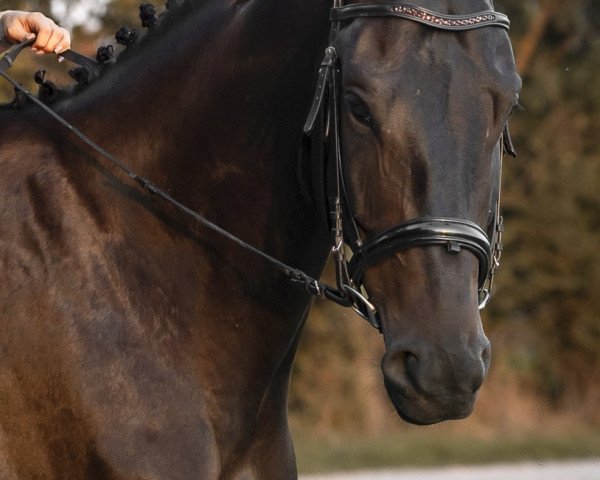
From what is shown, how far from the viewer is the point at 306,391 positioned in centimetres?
1467

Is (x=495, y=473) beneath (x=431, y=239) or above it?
beneath

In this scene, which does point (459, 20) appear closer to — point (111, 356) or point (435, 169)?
point (435, 169)

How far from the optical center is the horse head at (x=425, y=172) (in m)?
2.79

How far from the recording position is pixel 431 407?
9.14ft

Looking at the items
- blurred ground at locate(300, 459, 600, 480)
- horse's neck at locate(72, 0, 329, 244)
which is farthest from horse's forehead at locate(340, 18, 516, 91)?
blurred ground at locate(300, 459, 600, 480)

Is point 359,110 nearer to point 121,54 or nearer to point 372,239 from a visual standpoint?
point 372,239

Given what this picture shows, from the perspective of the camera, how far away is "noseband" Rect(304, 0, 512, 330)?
9.29 feet

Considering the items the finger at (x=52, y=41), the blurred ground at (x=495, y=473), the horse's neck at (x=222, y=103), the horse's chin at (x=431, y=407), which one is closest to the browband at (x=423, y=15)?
the horse's neck at (x=222, y=103)

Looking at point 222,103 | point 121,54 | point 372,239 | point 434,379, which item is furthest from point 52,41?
point 434,379

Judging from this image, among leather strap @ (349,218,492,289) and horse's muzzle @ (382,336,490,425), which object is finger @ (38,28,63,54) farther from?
horse's muzzle @ (382,336,490,425)

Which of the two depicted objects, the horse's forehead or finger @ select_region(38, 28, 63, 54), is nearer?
the horse's forehead

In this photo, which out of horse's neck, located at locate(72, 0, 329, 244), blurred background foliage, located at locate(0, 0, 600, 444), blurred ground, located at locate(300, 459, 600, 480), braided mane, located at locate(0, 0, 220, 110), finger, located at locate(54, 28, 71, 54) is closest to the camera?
horse's neck, located at locate(72, 0, 329, 244)

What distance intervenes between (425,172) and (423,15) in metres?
0.41

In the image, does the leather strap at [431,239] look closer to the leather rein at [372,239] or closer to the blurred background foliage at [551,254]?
the leather rein at [372,239]
